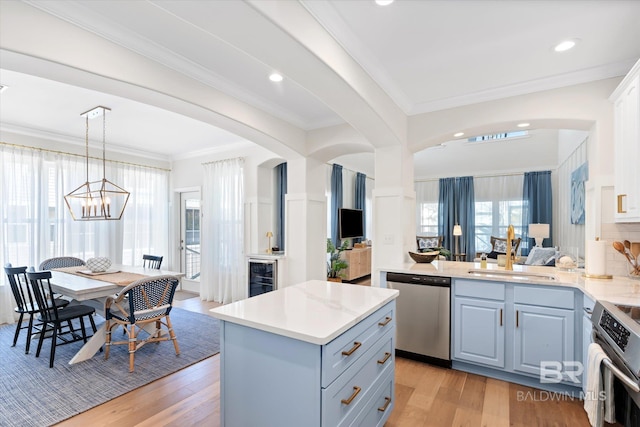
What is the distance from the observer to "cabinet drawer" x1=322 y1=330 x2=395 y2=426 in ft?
4.65

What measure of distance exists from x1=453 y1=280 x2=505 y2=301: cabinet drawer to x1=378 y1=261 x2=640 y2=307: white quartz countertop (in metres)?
0.05

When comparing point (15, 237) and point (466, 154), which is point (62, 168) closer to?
point (15, 237)

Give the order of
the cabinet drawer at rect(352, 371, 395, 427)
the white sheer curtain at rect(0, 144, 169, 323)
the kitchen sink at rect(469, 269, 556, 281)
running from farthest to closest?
the white sheer curtain at rect(0, 144, 169, 323), the kitchen sink at rect(469, 269, 556, 281), the cabinet drawer at rect(352, 371, 395, 427)

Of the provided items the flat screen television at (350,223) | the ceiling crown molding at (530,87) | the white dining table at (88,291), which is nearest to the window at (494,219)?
the flat screen television at (350,223)

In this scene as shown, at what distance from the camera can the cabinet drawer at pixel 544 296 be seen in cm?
246

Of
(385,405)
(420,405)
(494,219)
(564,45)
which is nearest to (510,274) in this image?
(420,405)

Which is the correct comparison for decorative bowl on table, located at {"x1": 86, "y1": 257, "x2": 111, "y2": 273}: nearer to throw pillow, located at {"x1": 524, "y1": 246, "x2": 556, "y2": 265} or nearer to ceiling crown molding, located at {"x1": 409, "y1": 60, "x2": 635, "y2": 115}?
ceiling crown molding, located at {"x1": 409, "y1": 60, "x2": 635, "y2": 115}

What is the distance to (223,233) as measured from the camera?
5387 mm

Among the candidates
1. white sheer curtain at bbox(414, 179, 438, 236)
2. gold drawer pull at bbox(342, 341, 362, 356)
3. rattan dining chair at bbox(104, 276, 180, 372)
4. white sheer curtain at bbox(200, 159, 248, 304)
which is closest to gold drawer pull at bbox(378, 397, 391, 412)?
gold drawer pull at bbox(342, 341, 362, 356)

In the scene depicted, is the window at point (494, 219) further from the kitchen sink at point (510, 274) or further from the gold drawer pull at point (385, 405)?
the gold drawer pull at point (385, 405)

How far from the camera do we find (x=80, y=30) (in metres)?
1.97

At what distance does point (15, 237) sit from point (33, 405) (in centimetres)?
304

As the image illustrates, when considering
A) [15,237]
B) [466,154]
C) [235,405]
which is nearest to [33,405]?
[235,405]
